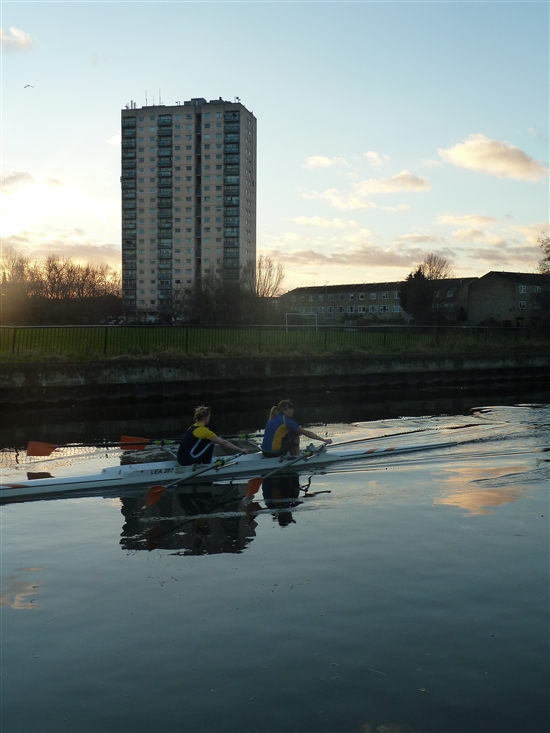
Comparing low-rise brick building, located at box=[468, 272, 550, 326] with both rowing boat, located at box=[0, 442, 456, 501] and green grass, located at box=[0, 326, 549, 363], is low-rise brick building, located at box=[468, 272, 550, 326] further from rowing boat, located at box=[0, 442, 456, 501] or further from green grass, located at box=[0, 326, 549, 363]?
rowing boat, located at box=[0, 442, 456, 501]

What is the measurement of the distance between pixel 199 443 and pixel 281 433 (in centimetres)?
173

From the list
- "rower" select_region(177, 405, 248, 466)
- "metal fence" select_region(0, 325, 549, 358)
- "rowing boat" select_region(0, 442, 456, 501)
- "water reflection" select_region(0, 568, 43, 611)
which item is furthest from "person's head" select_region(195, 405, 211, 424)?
"metal fence" select_region(0, 325, 549, 358)

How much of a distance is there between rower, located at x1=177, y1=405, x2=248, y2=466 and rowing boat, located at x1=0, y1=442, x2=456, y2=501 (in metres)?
0.15

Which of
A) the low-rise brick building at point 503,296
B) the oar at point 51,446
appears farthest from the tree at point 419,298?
the oar at point 51,446

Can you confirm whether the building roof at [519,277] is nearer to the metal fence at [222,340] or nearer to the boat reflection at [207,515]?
the metal fence at [222,340]

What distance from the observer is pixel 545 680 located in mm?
5176

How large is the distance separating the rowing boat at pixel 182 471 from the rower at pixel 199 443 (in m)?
0.15

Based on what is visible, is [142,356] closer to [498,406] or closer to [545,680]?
[498,406]

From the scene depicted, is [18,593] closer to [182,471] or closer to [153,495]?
[153,495]

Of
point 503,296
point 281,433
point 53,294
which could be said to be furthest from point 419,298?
point 281,433

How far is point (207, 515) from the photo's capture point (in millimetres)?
9875

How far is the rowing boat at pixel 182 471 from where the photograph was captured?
10.4 m

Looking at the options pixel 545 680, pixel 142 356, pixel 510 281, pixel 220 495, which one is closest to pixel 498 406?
pixel 142 356

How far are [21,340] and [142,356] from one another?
16.0 ft
